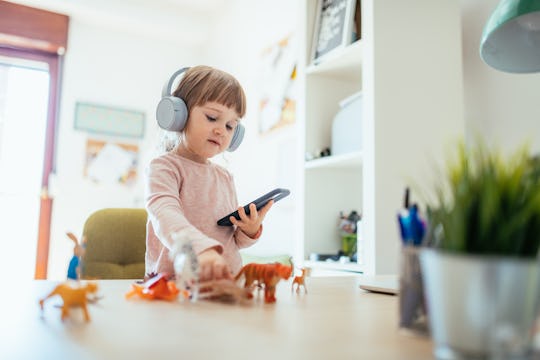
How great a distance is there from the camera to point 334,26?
176 cm

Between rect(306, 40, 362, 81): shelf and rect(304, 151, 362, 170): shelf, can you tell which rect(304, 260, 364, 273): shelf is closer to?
rect(304, 151, 362, 170): shelf

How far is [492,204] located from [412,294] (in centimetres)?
11

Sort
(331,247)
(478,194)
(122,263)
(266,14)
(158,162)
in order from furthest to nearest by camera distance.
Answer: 1. (266,14)
2. (331,247)
3. (122,263)
4. (158,162)
5. (478,194)

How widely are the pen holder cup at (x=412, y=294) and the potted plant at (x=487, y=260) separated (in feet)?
0.12

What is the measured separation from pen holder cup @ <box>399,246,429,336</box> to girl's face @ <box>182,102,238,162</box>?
24.3 inches

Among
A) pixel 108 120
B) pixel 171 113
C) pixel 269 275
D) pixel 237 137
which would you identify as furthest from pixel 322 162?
pixel 108 120

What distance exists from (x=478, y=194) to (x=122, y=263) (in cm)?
122

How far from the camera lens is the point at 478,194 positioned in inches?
10.9

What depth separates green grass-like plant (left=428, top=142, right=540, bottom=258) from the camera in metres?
0.27

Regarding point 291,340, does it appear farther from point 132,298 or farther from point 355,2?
point 355,2

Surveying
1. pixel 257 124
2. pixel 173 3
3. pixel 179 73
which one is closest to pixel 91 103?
pixel 173 3

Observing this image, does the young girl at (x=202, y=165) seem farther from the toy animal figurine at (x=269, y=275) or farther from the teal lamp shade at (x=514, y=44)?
the teal lamp shade at (x=514, y=44)

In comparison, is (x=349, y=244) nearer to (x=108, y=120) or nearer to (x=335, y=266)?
(x=335, y=266)

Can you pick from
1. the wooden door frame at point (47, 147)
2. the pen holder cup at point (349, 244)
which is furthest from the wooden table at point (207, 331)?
the wooden door frame at point (47, 147)
